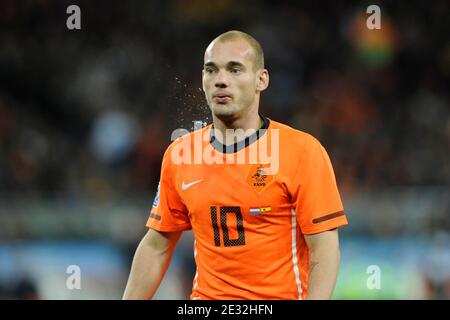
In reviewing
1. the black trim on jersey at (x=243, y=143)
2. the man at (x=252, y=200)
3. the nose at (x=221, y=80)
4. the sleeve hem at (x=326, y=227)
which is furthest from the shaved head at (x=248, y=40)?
the sleeve hem at (x=326, y=227)

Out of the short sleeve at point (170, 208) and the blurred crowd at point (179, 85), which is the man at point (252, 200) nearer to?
the short sleeve at point (170, 208)

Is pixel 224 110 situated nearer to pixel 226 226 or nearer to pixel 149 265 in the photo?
pixel 226 226

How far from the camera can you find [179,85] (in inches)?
333

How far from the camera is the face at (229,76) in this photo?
3617mm

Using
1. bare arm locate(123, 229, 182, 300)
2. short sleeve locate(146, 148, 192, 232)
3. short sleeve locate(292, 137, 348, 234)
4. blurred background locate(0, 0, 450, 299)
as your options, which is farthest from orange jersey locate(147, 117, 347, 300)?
blurred background locate(0, 0, 450, 299)

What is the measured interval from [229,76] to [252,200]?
58 centimetres

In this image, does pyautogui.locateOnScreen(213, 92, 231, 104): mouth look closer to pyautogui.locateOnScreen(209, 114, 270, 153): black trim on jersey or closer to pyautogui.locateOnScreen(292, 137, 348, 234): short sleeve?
pyautogui.locateOnScreen(209, 114, 270, 153): black trim on jersey

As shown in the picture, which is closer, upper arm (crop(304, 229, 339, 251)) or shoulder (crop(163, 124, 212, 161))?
upper arm (crop(304, 229, 339, 251))

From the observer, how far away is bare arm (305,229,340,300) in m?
3.39

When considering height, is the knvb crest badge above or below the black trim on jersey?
below

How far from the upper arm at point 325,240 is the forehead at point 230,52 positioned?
2.85 feet

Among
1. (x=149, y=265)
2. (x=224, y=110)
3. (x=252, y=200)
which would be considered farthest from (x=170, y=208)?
(x=224, y=110)

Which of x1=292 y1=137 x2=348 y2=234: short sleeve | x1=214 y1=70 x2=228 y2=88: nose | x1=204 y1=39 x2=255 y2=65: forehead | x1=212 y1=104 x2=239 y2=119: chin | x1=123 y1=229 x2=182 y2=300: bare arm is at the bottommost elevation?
x1=123 y1=229 x2=182 y2=300: bare arm
